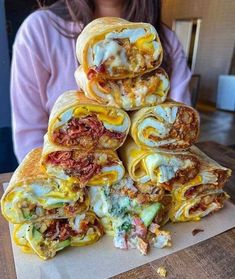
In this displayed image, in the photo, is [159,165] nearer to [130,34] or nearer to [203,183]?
[203,183]

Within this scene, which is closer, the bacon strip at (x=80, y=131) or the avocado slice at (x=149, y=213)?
the bacon strip at (x=80, y=131)

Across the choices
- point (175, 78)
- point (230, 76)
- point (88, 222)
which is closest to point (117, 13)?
point (175, 78)

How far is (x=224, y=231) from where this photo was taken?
722mm

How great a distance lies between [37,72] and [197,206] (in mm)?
688

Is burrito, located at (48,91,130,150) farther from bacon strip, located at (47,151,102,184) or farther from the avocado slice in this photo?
the avocado slice

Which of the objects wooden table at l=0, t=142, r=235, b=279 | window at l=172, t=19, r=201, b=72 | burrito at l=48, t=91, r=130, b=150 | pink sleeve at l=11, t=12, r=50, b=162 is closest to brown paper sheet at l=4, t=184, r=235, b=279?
wooden table at l=0, t=142, r=235, b=279

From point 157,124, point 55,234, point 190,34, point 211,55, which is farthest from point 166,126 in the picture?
point 190,34

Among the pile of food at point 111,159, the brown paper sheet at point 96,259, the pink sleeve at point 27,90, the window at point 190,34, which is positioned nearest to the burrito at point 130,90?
the pile of food at point 111,159

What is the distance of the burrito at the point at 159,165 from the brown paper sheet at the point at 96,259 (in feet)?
0.49

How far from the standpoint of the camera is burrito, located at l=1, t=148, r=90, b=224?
Result: 59 cm

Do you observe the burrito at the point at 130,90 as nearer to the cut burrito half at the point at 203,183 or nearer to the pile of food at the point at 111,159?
the pile of food at the point at 111,159

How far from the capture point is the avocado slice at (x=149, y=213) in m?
0.67

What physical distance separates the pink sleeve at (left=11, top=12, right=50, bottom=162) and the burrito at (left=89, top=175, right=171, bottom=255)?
16.5 inches

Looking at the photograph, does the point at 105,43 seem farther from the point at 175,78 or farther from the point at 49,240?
the point at 175,78
